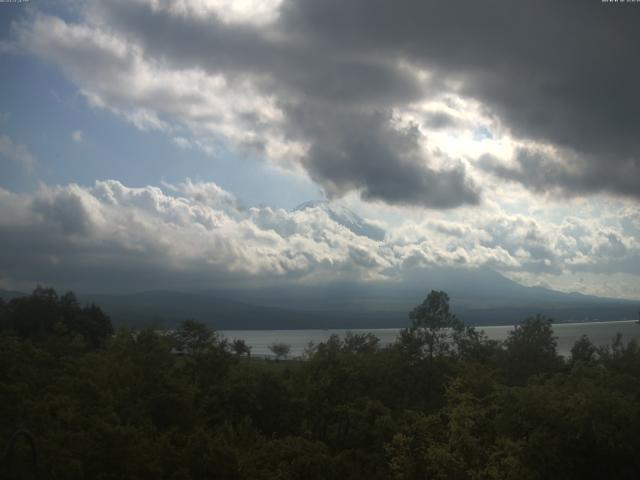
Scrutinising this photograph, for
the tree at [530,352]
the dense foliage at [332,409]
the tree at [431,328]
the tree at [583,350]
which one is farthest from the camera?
the tree at [583,350]

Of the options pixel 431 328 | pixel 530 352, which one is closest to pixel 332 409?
pixel 431 328

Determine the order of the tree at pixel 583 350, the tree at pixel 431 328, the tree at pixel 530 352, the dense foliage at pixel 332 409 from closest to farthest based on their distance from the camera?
the dense foliage at pixel 332 409, the tree at pixel 431 328, the tree at pixel 530 352, the tree at pixel 583 350

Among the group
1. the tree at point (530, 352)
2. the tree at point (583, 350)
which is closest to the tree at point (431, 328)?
the tree at point (530, 352)

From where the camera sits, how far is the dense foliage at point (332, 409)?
2430 centimetres

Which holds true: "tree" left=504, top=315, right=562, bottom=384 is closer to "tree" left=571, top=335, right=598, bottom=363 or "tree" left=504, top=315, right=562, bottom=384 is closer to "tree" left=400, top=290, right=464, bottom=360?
"tree" left=400, top=290, right=464, bottom=360

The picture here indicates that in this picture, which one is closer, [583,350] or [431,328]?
A: [431,328]

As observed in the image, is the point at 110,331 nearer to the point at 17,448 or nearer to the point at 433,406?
the point at 433,406

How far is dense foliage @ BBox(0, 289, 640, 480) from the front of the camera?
79.7 ft

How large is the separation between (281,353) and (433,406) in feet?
287

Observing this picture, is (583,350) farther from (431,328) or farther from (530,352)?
(431,328)

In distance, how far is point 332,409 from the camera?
3819 centimetres

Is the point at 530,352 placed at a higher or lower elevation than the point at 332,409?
higher

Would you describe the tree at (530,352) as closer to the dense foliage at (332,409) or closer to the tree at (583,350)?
the dense foliage at (332,409)

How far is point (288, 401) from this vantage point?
38594 millimetres
